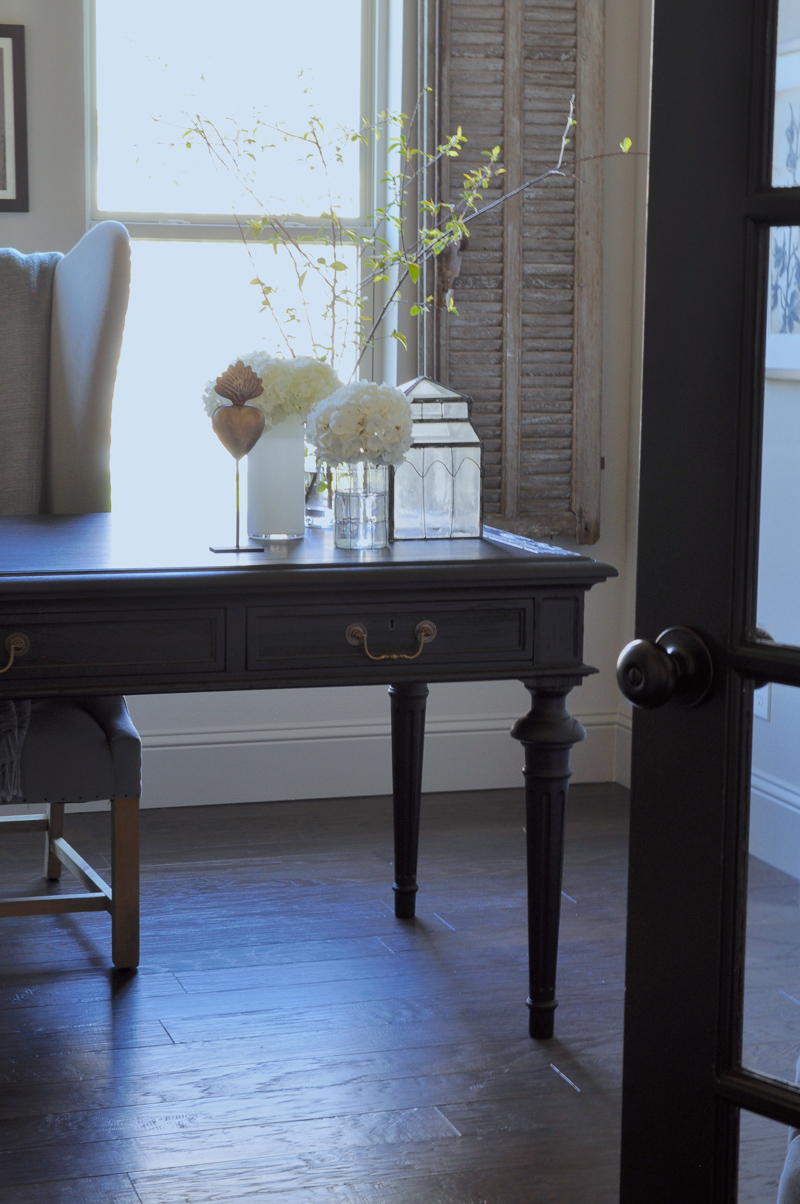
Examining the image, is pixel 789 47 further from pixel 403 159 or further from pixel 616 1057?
pixel 403 159

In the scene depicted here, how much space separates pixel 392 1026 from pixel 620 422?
202cm

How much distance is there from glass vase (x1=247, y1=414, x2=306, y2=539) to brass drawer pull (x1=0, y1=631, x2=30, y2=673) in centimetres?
51

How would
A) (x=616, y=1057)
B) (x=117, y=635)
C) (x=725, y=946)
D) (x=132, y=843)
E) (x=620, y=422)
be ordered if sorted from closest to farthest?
(x=725, y=946) < (x=117, y=635) < (x=616, y=1057) < (x=132, y=843) < (x=620, y=422)

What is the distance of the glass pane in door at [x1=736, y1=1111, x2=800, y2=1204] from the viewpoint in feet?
3.14

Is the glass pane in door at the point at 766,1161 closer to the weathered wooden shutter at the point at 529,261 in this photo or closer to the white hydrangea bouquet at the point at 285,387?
the white hydrangea bouquet at the point at 285,387

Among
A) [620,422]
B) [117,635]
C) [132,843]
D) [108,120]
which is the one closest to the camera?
[117,635]

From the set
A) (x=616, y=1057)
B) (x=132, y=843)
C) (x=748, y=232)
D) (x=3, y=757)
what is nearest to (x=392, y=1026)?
(x=616, y=1057)

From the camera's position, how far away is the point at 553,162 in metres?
3.50

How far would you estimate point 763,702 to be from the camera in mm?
984

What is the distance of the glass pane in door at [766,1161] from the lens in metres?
0.96

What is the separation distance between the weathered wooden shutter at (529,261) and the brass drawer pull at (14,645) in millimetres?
1815

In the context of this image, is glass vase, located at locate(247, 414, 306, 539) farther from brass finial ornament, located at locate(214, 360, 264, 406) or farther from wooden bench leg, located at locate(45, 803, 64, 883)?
wooden bench leg, located at locate(45, 803, 64, 883)

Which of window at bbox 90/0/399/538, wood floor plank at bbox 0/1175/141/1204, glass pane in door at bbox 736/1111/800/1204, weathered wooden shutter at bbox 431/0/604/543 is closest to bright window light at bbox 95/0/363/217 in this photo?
window at bbox 90/0/399/538

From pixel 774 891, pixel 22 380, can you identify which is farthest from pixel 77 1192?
pixel 22 380
